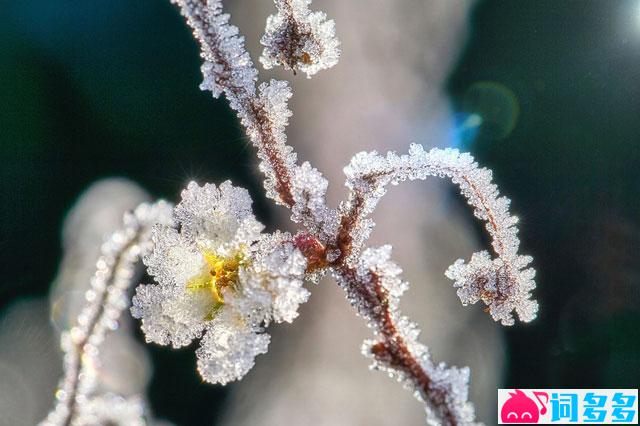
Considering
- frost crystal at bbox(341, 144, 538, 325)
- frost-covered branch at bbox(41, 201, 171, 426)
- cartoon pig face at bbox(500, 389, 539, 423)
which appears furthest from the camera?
cartoon pig face at bbox(500, 389, 539, 423)

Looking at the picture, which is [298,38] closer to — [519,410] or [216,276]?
[216,276]

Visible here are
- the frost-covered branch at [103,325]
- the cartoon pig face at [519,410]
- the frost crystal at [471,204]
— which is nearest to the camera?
the frost-covered branch at [103,325]

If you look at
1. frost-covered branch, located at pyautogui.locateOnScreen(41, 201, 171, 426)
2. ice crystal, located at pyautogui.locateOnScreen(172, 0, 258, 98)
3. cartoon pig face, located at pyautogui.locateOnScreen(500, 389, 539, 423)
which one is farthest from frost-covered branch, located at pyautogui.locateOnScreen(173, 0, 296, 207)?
cartoon pig face, located at pyautogui.locateOnScreen(500, 389, 539, 423)

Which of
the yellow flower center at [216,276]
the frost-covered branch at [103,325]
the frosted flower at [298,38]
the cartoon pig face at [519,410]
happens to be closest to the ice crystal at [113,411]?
the frost-covered branch at [103,325]

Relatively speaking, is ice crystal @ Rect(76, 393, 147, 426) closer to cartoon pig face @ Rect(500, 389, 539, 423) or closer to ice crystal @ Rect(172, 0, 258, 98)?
ice crystal @ Rect(172, 0, 258, 98)

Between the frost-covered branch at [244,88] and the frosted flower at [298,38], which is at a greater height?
the frosted flower at [298,38]

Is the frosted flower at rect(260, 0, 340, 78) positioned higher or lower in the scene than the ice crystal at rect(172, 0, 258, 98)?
higher

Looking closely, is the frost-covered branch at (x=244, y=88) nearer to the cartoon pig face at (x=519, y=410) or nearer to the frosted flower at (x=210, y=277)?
the frosted flower at (x=210, y=277)
